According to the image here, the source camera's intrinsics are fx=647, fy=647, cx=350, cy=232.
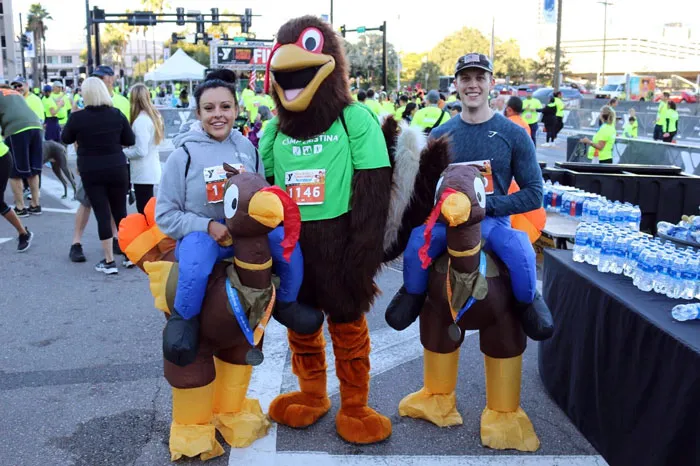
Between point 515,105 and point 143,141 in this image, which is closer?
point 143,141

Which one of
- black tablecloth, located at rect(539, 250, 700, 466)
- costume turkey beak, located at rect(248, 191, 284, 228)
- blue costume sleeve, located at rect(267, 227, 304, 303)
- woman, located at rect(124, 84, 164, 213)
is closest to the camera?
black tablecloth, located at rect(539, 250, 700, 466)

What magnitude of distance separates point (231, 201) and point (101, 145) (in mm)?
3592

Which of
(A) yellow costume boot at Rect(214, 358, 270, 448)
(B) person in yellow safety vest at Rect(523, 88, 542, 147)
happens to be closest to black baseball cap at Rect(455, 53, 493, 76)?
(A) yellow costume boot at Rect(214, 358, 270, 448)

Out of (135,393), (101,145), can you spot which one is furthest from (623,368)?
(101,145)

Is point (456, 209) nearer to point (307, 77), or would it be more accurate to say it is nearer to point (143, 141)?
point (307, 77)

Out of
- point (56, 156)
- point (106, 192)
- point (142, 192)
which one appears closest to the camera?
point (106, 192)

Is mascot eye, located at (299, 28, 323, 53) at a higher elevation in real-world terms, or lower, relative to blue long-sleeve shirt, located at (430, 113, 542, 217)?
higher

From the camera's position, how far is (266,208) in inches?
103

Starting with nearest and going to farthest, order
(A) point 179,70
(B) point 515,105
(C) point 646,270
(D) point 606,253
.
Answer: (C) point 646,270
(D) point 606,253
(B) point 515,105
(A) point 179,70

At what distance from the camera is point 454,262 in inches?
112

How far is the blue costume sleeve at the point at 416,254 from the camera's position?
3.03 m

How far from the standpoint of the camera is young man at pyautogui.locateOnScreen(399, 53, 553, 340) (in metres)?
3.02

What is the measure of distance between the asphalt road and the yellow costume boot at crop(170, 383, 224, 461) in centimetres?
8

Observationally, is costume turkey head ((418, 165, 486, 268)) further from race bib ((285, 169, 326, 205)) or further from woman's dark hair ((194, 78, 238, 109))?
woman's dark hair ((194, 78, 238, 109))
